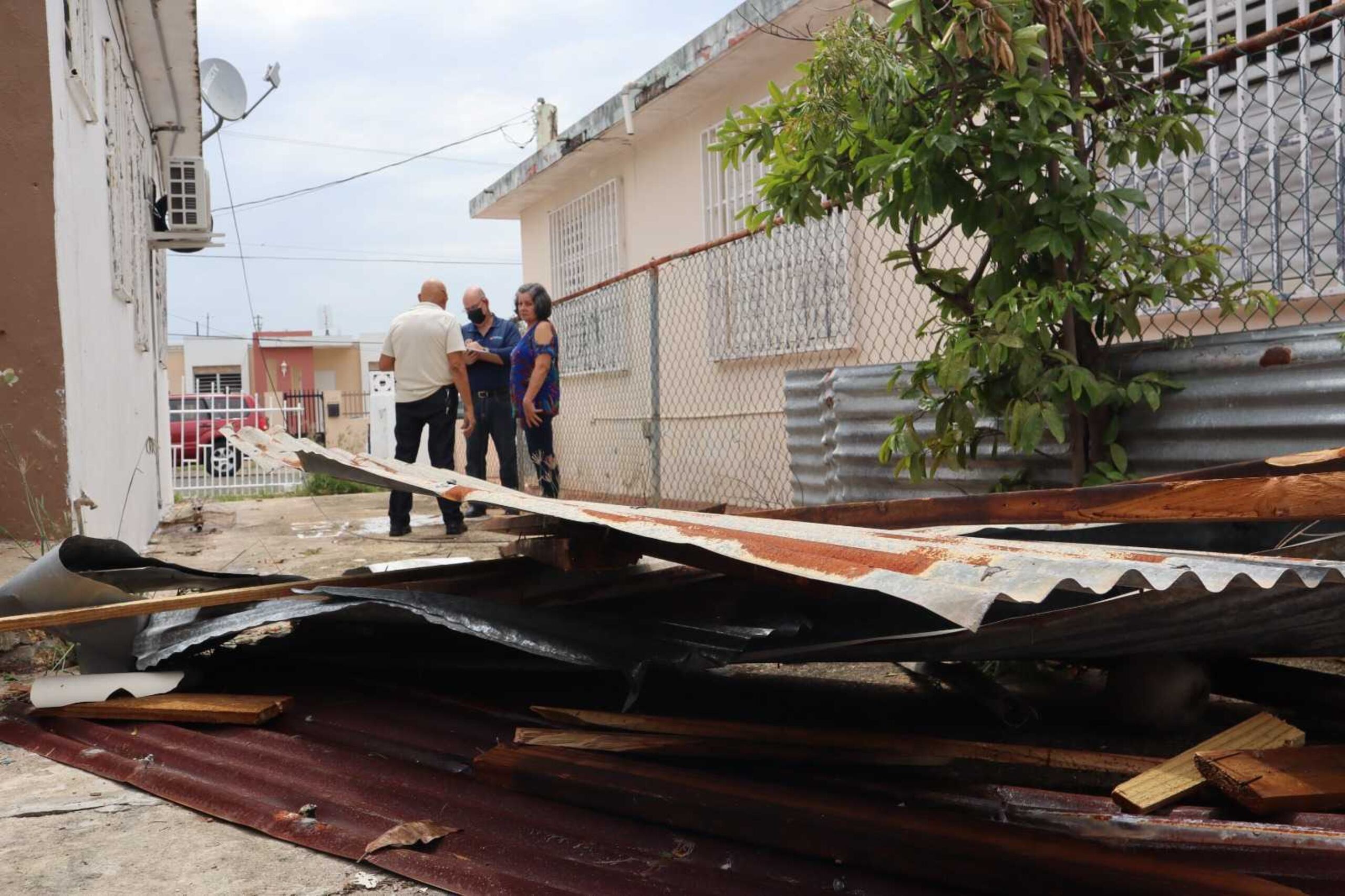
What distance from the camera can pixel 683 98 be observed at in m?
9.38

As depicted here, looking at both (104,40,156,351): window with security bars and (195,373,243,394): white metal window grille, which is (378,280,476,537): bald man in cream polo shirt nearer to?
(104,40,156,351): window with security bars

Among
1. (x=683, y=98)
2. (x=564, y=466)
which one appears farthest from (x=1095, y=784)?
(x=564, y=466)

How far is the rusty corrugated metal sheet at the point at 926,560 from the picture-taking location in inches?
65.2

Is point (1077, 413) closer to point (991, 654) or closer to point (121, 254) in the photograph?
point (991, 654)

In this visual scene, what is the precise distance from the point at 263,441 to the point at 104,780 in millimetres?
1094

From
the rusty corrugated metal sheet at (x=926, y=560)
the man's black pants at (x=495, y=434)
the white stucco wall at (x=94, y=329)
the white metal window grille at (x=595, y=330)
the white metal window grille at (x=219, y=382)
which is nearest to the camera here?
the rusty corrugated metal sheet at (x=926, y=560)

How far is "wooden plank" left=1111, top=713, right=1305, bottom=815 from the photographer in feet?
6.84

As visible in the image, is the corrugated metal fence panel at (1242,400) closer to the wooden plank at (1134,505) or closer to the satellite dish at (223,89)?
the wooden plank at (1134,505)

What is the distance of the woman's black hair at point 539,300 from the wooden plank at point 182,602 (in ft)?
13.7

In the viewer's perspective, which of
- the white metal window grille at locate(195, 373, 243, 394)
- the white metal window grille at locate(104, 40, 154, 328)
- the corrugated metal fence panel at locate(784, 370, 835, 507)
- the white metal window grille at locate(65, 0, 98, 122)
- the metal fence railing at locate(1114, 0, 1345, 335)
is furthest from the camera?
the white metal window grille at locate(195, 373, 243, 394)

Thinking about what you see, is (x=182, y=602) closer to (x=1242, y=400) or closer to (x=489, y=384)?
(x=1242, y=400)

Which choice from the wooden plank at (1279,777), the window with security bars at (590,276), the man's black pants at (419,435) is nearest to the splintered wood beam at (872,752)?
the wooden plank at (1279,777)

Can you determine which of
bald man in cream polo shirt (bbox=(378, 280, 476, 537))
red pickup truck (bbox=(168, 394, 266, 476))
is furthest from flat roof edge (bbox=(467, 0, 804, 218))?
red pickup truck (bbox=(168, 394, 266, 476))

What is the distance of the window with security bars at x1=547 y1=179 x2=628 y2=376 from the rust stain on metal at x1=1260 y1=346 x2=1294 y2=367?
695 cm
